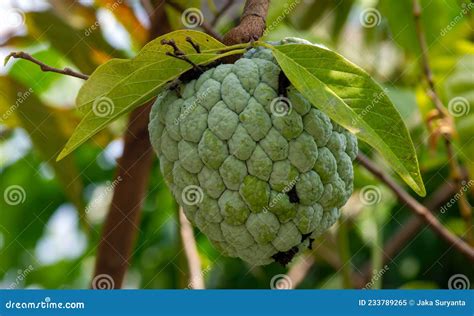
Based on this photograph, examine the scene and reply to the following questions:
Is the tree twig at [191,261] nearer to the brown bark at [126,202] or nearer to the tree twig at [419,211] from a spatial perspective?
the brown bark at [126,202]

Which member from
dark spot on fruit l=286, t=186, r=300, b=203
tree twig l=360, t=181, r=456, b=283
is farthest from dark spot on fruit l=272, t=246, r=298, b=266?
tree twig l=360, t=181, r=456, b=283

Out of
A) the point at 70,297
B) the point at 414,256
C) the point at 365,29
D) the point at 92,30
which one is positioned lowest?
the point at 414,256

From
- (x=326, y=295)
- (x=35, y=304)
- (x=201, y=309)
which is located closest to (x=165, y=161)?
(x=201, y=309)

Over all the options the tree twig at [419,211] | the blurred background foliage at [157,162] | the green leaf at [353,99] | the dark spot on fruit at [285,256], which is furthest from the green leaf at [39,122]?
the green leaf at [353,99]

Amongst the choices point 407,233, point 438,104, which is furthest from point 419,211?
point 407,233

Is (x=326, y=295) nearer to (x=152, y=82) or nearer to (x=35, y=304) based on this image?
(x=35, y=304)

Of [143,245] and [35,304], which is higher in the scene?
[35,304]
